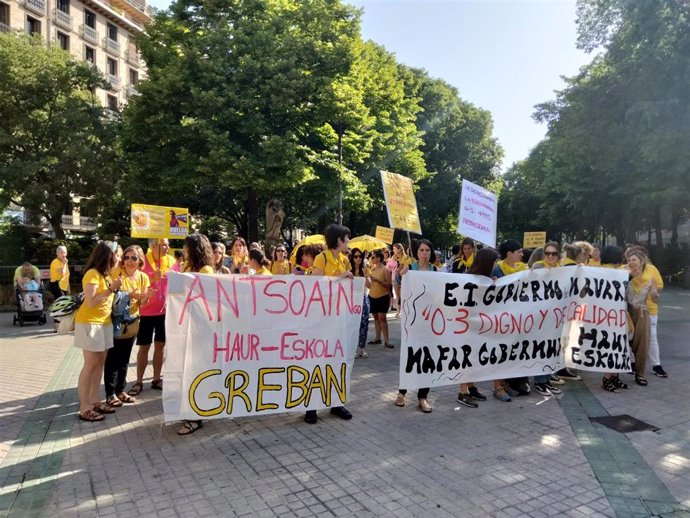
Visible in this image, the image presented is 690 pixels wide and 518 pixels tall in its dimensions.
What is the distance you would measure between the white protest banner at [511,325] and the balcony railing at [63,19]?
45.4 metres

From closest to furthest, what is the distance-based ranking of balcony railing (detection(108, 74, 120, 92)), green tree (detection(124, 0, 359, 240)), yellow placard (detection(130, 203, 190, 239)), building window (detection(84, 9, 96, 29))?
yellow placard (detection(130, 203, 190, 239))
green tree (detection(124, 0, 359, 240))
building window (detection(84, 9, 96, 29))
balcony railing (detection(108, 74, 120, 92))

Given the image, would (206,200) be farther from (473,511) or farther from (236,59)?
(473,511)

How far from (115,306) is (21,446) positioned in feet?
4.74

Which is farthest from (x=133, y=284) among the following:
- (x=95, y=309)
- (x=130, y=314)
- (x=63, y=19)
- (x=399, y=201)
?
(x=63, y=19)

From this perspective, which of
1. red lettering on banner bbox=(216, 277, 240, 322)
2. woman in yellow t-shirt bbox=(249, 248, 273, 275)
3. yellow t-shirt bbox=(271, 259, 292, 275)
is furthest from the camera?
yellow t-shirt bbox=(271, 259, 292, 275)

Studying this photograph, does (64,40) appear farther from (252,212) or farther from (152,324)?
(152,324)

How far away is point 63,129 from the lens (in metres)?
24.8

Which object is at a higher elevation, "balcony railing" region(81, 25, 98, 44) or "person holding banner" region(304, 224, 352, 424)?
"balcony railing" region(81, 25, 98, 44)

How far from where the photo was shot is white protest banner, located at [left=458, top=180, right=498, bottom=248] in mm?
6902

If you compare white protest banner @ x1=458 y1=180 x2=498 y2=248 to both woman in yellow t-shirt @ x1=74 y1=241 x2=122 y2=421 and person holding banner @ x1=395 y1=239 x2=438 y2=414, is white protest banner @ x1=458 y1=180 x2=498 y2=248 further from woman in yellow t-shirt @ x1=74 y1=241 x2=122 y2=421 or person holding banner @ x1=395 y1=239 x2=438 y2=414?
woman in yellow t-shirt @ x1=74 y1=241 x2=122 y2=421

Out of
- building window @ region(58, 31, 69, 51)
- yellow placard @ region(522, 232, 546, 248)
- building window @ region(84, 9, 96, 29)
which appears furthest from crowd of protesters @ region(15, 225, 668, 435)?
building window @ region(84, 9, 96, 29)

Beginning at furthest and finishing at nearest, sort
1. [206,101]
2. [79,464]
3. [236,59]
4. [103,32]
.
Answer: [103,32] < [236,59] < [206,101] < [79,464]

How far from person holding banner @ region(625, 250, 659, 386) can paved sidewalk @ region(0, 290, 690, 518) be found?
0.52 m

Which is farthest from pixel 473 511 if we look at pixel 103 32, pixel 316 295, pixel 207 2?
pixel 103 32
